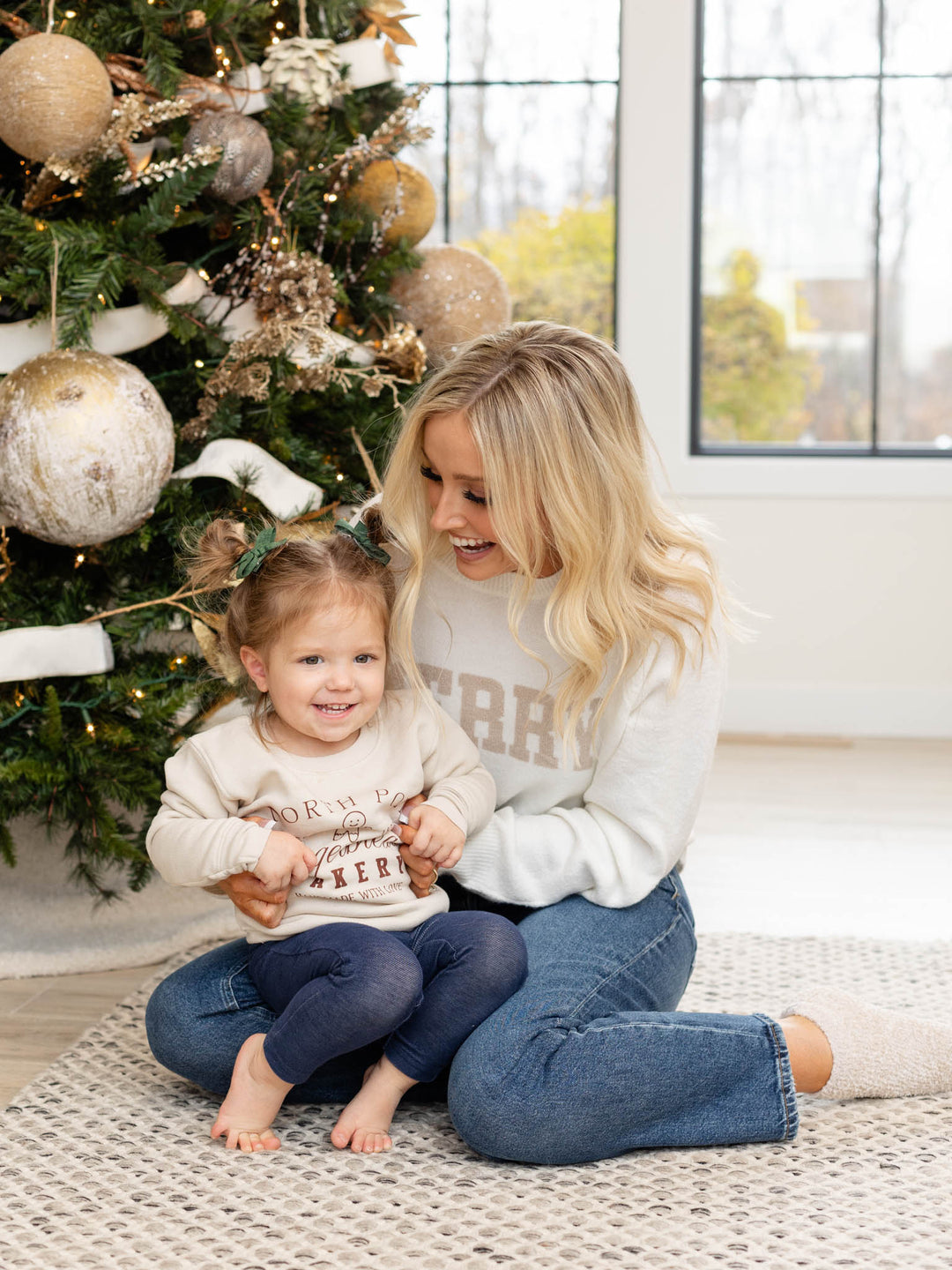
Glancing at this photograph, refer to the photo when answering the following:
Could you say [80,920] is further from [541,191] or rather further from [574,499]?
[541,191]

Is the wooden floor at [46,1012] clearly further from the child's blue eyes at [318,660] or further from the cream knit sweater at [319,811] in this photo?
the child's blue eyes at [318,660]

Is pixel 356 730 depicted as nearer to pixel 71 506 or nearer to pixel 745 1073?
pixel 71 506

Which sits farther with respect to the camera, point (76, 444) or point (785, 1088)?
point (76, 444)

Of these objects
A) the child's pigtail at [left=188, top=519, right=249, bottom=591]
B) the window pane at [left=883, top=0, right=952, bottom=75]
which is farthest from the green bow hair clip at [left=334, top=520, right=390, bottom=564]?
the window pane at [left=883, top=0, right=952, bottom=75]

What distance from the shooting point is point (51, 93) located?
153 centimetres

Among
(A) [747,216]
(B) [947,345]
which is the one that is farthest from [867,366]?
(A) [747,216]

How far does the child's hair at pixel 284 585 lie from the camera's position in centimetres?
141

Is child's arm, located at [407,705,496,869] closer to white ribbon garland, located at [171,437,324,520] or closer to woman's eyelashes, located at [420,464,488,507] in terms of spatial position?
woman's eyelashes, located at [420,464,488,507]

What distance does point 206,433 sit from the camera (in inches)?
69.6

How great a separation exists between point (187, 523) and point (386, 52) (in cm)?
88

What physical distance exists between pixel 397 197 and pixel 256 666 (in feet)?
2.87

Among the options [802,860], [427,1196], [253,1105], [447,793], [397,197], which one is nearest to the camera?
[427,1196]

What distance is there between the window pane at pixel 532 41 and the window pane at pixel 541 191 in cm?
5

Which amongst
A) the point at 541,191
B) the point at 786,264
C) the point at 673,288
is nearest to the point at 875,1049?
the point at 673,288
